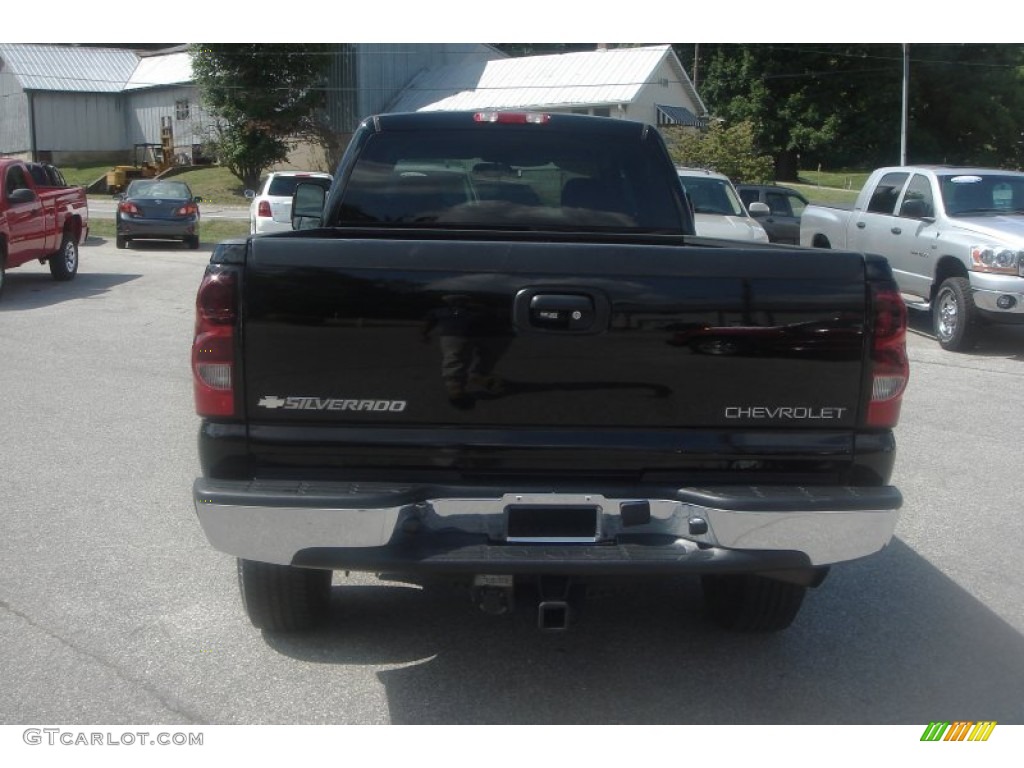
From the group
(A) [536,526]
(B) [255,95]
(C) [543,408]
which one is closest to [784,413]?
(C) [543,408]

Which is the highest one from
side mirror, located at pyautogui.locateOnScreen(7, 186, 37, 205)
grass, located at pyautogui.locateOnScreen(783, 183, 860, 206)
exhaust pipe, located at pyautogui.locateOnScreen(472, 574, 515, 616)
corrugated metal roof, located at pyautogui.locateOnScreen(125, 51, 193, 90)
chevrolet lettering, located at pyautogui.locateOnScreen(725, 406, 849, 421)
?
corrugated metal roof, located at pyautogui.locateOnScreen(125, 51, 193, 90)

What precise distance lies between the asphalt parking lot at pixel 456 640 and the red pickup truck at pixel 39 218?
9.43 m

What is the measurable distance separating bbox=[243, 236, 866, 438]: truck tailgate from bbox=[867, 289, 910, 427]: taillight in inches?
3.0

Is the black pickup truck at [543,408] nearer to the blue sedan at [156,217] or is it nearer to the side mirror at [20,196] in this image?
the side mirror at [20,196]

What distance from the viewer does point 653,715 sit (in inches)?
158


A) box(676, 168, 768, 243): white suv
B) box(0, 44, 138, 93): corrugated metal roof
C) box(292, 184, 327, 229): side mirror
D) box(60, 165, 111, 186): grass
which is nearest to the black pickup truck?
box(292, 184, 327, 229): side mirror

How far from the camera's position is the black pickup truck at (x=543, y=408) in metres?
3.60

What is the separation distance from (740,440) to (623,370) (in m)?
0.45

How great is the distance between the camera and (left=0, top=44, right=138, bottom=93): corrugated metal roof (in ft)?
202

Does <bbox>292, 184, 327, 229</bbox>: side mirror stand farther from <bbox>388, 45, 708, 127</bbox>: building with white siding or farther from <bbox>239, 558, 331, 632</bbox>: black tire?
<bbox>388, 45, 708, 127</bbox>: building with white siding

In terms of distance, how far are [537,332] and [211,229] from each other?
90.9 ft

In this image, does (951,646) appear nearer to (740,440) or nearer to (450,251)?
(740,440)

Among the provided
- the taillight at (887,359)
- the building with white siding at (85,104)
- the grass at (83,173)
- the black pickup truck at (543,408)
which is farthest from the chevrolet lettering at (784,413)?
→ the building with white siding at (85,104)

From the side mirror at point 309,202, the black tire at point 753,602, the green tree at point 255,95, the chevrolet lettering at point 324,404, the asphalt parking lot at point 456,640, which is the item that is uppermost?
the green tree at point 255,95
